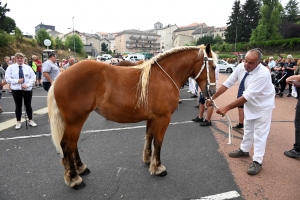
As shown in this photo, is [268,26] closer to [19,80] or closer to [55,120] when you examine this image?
[19,80]

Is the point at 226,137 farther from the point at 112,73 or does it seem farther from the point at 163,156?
the point at 112,73

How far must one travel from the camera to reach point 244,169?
11.0 ft

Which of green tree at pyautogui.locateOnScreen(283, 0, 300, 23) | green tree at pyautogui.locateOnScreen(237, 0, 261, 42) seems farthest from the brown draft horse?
green tree at pyautogui.locateOnScreen(283, 0, 300, 23)

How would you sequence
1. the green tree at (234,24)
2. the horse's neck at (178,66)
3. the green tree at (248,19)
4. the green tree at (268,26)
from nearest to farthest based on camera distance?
the horse's neck at (178,66) < the green tree at (268,26) < the green tree at (248,19) < the green tree at (234,24)

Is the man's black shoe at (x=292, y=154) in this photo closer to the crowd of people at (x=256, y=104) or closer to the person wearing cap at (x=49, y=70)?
the crowd of people at (x=256, y=104)

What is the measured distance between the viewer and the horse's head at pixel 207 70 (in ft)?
9.90

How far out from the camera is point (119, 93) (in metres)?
2.76

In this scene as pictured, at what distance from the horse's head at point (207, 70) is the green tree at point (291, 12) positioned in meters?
74.8

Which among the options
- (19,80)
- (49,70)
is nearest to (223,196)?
(19,80)

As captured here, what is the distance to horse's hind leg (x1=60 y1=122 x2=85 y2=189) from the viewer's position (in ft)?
9.06

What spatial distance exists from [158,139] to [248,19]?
60.8 m

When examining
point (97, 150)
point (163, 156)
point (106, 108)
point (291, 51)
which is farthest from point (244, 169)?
point (291, 51)

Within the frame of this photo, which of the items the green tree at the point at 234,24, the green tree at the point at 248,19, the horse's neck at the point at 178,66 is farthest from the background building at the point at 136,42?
→ the horse's neck at the point at 178,66

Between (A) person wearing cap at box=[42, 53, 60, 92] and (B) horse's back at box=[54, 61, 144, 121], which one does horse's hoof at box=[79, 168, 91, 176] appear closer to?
(B) horse's back at box=[54, 61, 144, 121]
